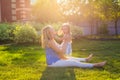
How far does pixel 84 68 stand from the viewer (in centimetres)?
971

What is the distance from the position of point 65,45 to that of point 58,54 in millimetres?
432

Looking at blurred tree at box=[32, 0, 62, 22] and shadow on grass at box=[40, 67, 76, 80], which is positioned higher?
blurred tree at box=[32, 0, 62, 22]

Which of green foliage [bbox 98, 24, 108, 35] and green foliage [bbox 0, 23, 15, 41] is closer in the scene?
green foliage [bbox 0, 23, 15, 41]

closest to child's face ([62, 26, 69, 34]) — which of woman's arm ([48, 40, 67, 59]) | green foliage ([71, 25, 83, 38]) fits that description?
woman's arm ([48, 40, 67, 59])

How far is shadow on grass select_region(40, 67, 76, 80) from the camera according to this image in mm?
8422

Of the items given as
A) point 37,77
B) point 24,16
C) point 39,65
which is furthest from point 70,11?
point 37,77

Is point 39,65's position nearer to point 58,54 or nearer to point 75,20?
point 58,54

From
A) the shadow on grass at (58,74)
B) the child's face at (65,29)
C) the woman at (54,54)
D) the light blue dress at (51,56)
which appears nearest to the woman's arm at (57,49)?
the woman at (54,54)

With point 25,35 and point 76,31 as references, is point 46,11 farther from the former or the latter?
point 25,35

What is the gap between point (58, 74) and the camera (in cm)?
889

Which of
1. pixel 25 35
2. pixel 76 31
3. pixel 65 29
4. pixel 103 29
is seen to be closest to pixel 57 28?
pixel 76 31

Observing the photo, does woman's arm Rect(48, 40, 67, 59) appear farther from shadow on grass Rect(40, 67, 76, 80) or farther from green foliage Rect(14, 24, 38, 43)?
green foliage Rect(14, 24, 38, 43)

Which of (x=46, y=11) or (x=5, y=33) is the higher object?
(x=46, y=11)

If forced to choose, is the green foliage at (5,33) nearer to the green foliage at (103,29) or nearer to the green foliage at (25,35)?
the green foliage at (25,35)
